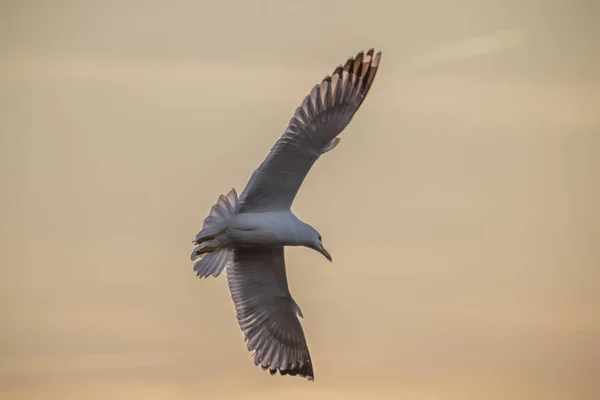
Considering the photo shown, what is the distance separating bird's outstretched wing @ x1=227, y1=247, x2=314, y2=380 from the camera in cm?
689

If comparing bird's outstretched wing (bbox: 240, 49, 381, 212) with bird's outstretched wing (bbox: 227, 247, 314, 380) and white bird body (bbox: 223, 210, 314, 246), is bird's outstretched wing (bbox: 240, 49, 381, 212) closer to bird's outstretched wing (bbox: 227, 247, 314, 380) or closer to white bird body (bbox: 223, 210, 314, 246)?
white bird body (bbox: 223, 210, 314, 246)

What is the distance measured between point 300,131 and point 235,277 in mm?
1079

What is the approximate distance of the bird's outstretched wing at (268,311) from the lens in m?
6.89

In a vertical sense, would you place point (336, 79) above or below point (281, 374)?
above

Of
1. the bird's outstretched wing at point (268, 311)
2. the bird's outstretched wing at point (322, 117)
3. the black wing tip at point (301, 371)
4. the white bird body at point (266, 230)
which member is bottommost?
the black wing tip at point (301, 371)

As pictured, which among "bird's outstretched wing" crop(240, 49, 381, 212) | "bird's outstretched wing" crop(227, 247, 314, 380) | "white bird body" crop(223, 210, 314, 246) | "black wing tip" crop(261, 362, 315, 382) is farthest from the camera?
"black wing tip" crop(261, 362, 315, 382)

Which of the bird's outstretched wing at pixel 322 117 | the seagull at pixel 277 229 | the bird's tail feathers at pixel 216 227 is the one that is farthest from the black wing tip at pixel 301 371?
the bird's outstretched wing at pixel 322 117

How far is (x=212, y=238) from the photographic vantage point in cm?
648

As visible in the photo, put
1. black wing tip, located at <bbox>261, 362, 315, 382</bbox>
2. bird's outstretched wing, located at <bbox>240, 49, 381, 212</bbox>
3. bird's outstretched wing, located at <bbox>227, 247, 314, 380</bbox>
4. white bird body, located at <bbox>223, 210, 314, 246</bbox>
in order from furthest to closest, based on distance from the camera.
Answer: black wing tip, located at <bbox>261, 362, 315, 382</bbox> → bird's outstretched wing, located at <bbox>227, 247, 314, 380</bbox> → white bird body, located at <bbox>223, 210, 314, 246</bbox> → bird's outstretched wing, located at <bbox>240, 49, 381, 212</bbox>

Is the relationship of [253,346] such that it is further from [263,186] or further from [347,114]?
[347,114]

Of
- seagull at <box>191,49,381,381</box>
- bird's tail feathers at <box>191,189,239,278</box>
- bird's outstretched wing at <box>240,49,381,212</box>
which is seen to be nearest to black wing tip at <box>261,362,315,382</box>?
seagull at <box>191,49,381,381</box>

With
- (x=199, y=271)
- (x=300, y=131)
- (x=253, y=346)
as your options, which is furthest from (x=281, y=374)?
(x=300, y=131)

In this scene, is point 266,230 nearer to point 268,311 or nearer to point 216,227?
point 216,227

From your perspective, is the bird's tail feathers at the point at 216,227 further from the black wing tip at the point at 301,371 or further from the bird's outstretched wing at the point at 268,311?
the black wing tip at the point at 301,371
